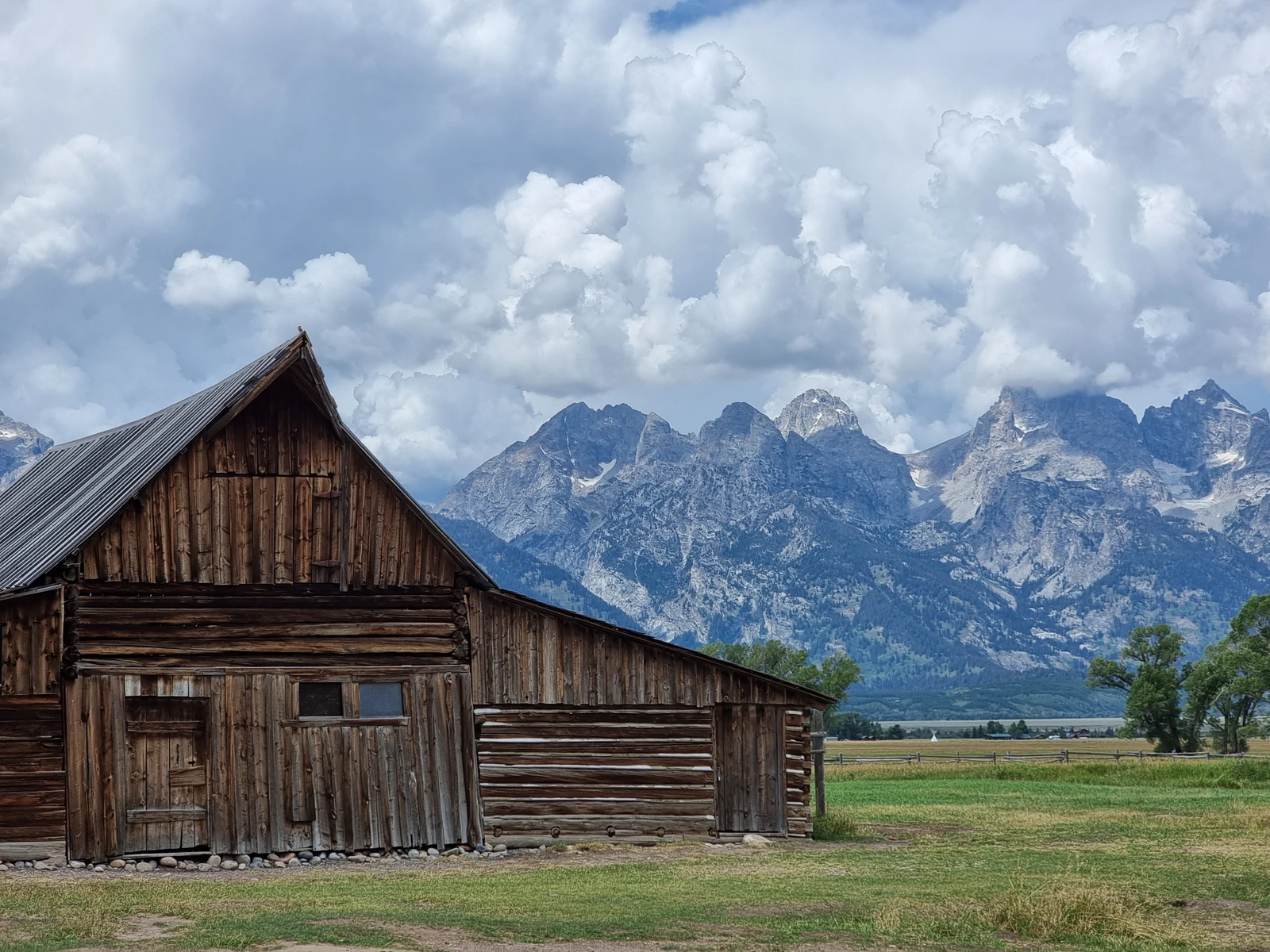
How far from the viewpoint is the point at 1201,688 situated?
8100 cm

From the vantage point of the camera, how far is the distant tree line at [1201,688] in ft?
246

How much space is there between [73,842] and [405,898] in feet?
25.7

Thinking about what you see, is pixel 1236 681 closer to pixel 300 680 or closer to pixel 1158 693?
pixel 1158 693

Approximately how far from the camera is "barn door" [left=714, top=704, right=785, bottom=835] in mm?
27328

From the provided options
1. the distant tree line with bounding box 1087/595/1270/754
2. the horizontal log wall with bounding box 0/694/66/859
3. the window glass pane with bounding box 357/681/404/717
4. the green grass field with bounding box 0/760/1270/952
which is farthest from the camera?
the distant tree line with bounding box 1087/595/1270/754

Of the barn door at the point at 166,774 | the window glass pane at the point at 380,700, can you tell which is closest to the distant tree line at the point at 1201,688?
the window glass pane at the point at 380,700

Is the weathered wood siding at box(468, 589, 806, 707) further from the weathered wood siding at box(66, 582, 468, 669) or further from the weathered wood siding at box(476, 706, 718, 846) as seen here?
the weathered wood siding at box(66, 582, 468, 669)

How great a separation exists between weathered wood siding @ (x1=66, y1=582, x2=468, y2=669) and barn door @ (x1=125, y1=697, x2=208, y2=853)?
78 cm

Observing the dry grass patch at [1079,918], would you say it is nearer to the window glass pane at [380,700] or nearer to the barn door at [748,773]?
the barn door at [748,773]

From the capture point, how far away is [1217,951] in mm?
13711

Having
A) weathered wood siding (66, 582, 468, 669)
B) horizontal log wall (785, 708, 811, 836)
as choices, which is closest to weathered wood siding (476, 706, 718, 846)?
horizontal log wall (785, 708, 811, 836)

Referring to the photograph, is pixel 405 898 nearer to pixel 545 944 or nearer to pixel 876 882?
pixel 545 944

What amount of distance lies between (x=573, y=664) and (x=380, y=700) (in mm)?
3424

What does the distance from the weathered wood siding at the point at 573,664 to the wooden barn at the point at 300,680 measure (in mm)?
40
